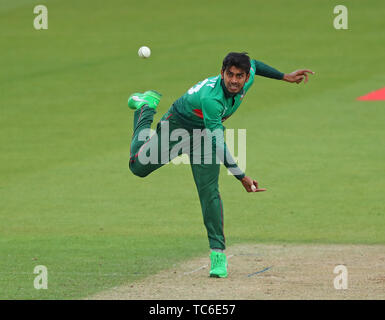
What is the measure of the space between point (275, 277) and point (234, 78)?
75.8 inches

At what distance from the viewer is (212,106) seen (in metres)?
7.71

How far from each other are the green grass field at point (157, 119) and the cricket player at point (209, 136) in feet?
2.74

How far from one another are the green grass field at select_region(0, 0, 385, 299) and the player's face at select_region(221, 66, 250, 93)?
6.64 ft

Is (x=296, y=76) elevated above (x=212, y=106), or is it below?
above

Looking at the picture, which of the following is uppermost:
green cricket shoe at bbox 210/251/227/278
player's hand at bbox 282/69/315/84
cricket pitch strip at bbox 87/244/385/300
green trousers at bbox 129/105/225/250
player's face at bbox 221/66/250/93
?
player's hand at bbox 282/69/315/84

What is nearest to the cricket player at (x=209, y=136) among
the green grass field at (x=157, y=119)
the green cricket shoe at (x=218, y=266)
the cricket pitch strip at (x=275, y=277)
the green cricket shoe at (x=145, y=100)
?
the green cricket shoe at (x=218, y=266)

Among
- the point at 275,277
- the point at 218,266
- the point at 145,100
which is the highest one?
the point at 145,100

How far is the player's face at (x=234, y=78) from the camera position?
7734 mm

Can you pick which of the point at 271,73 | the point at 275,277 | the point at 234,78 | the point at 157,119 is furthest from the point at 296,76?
the point at 157,119

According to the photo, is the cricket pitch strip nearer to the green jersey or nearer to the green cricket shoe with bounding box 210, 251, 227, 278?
the green cricket shoe with bounding box 210, 251, 227, 278

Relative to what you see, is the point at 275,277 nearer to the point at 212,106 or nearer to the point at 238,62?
the point at 212,106

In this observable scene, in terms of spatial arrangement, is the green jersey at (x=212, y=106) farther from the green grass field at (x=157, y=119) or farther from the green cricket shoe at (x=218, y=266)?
the green grass field at (x=157, y=119)

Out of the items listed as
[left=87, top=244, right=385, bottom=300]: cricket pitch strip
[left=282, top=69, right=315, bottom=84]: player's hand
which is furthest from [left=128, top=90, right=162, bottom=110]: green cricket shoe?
[left=87, top=244, right=385, bottom=300]: cricket pitch strip

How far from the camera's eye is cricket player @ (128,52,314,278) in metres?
7.72
